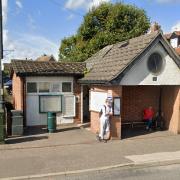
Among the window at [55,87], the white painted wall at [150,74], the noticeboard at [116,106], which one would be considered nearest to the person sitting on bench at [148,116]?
the white painted wall at [150,74]

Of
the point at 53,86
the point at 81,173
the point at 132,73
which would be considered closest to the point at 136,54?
the point at 132,73

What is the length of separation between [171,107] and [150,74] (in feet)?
8.36

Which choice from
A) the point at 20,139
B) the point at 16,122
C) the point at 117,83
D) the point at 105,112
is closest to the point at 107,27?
the point at 117,83

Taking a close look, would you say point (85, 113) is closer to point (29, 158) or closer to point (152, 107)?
point (152, 107)

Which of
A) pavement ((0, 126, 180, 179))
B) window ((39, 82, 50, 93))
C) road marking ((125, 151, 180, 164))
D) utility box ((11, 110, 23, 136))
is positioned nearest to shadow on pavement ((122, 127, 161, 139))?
pavement ((0, 126, 180, 179))

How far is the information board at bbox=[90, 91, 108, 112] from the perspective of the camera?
15.2 meters

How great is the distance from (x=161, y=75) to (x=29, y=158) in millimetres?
7508

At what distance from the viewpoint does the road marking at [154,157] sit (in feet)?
35.1

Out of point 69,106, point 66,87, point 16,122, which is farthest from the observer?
point 69,106

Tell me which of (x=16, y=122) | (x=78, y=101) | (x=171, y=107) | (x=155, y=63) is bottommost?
(x=16, y=122)

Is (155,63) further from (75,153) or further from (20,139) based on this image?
(20,139)

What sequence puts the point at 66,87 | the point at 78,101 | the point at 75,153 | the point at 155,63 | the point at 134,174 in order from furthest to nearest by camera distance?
the point at 78,101
the point at 66,87
the point at 155,63
the point at 75,153
the point at 134,174

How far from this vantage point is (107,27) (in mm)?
29562

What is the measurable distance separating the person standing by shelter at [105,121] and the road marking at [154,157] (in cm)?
282
